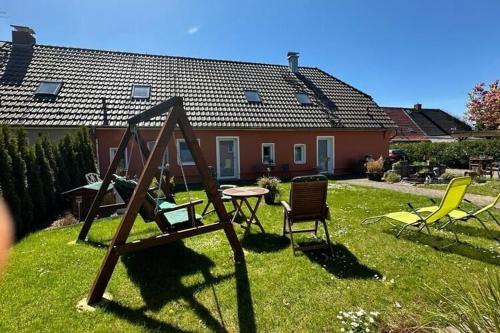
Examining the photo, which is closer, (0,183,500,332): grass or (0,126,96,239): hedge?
(0,183,500,332): grass

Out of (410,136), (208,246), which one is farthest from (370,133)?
(410,136)

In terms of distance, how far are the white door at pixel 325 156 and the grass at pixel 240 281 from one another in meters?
10.7

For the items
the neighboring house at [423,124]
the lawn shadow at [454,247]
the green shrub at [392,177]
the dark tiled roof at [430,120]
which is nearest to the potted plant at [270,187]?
the lawn shadow at [454,247]

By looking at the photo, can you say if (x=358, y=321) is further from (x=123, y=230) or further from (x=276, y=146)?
(x=276, y=146)

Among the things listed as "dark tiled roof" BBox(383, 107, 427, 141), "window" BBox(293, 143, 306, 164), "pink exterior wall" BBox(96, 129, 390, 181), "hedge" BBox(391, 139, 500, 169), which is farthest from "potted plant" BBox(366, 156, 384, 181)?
"dark tiled roof" BBox(383, 107, 427, 141)

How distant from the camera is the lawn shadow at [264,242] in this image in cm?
518

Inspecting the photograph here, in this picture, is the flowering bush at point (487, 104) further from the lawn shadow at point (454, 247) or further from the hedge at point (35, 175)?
the hedge at point (35, 175)

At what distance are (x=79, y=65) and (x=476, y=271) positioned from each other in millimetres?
16455

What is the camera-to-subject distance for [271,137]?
15.2m

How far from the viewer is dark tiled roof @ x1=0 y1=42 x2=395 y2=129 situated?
12.4 metres

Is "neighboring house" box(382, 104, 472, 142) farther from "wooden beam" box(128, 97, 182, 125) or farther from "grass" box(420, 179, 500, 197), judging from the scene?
"wooden beam" box(128, 97, 182, 125)

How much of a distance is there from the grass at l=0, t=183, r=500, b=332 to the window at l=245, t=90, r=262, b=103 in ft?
35.7

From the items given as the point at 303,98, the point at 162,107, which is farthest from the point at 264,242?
the point at 303,98

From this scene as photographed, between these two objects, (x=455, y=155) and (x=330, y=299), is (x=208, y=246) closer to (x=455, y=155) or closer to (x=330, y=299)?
(x=330, y=299)
